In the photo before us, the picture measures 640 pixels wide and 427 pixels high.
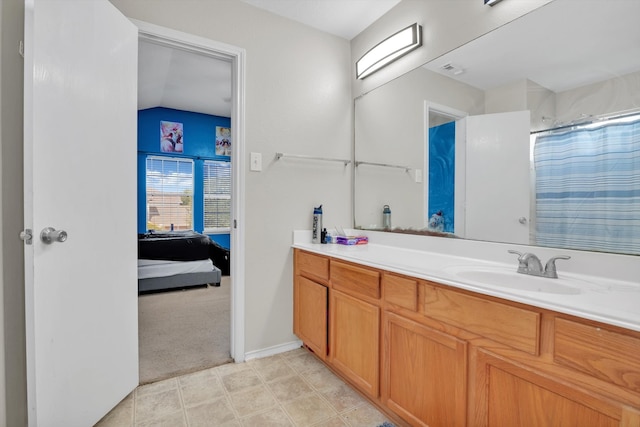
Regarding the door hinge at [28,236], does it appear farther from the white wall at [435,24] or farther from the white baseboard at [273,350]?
the white wall at [435,24]

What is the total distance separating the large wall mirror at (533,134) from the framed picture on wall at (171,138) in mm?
4248

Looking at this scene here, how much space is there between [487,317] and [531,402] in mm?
247

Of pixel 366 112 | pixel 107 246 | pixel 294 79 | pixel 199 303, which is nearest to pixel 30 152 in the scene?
pixel 107 246

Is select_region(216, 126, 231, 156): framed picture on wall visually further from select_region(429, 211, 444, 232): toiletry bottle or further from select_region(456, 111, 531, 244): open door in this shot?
select_region(456, 111, 531, 244): open door

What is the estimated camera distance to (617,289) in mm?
1010

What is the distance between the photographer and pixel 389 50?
2018 millimetres

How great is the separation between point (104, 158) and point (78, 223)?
33 centimetres

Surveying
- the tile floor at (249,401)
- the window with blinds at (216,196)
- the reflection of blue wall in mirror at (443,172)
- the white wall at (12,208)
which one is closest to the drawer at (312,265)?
the tile floor at (249,401)

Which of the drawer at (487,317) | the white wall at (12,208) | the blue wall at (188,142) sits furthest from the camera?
the blue wall at (188,142)

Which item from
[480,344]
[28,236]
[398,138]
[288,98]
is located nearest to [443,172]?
[398,138]

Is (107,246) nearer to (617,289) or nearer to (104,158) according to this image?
(104,158)

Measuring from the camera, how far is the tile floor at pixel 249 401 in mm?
1442

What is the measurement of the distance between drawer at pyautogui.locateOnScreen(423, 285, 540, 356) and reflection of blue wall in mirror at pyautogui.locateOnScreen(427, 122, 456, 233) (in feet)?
2.19

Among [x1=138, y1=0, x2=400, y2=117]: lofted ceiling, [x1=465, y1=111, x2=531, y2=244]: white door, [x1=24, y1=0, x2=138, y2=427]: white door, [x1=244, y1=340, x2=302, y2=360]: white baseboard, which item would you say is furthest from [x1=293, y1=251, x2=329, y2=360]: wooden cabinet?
[x1=138, y1=0, x2=400, y2=117]: lofted ceiling
